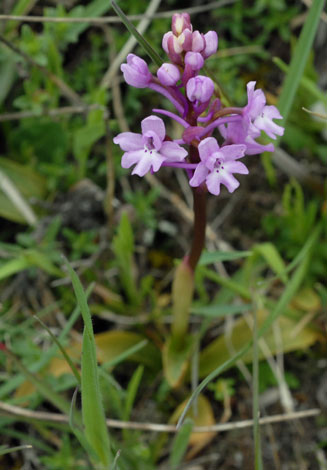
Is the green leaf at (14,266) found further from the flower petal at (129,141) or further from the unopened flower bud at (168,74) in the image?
the unopened flower bud at (168,74)

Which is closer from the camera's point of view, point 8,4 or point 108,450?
point 108,450

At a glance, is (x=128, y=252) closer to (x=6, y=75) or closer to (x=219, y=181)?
(x=219, y=181)

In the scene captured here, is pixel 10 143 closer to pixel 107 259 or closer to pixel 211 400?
pixel 107 259

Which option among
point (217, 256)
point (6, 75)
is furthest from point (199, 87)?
point (6, 75)

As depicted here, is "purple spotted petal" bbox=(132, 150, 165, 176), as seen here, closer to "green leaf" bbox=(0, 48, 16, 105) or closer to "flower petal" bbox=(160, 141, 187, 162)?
"flower petal" bbox=(160, 141, 187, 162)

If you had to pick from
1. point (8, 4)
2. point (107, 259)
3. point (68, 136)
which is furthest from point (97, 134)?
point (8, 4)

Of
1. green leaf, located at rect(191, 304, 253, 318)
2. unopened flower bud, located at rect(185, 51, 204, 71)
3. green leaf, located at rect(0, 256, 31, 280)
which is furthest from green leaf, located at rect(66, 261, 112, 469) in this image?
green leaf, located at rect(0, 256, 31, 280)
